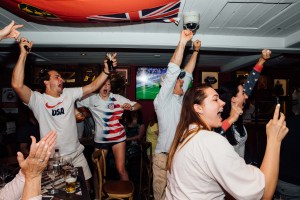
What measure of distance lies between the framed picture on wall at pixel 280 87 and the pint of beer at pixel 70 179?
24.3 feet

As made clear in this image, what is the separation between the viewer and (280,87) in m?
7.96

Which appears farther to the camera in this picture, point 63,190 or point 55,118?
point 55,118

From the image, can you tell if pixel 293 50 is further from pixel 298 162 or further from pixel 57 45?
pixel 57 45

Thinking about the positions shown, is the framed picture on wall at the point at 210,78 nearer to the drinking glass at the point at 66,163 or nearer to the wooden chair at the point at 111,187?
the wooden chair at the point at 111,187

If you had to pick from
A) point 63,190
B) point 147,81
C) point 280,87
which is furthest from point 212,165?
point 280,87

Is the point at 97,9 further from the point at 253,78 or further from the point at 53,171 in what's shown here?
the point at 253,78

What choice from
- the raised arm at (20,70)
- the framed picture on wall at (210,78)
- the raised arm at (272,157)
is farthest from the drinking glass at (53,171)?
the framed picture on wall at (210,78)

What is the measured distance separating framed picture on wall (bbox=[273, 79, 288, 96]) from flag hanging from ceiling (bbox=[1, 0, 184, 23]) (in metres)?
6.06

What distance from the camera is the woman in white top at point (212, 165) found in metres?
1.31

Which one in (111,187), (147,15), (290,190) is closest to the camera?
(290,190)

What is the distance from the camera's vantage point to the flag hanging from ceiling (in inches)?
93.8

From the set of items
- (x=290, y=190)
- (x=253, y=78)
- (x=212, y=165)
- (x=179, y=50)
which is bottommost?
(x=290, y=190)

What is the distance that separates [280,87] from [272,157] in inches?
294

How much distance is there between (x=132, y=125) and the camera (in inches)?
233
